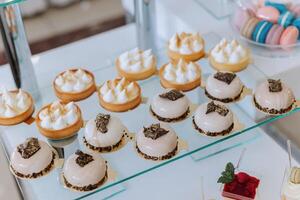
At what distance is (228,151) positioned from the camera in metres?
1.27

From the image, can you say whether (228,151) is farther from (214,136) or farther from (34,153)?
(34,153)

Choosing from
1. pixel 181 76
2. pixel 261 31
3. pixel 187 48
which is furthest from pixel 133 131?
pixel 261 31

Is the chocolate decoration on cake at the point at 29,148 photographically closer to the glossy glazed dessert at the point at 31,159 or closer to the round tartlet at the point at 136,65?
the glossy glazed dessert at the point at 31,159

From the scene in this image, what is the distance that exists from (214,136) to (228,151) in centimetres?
17

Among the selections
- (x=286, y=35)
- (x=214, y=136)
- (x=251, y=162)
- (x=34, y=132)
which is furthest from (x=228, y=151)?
(x=34, y=132)

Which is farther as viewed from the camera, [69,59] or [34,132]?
[69,59]

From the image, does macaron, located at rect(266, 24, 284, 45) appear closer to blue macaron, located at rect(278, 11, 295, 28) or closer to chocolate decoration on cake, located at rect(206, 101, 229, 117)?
blue macaron, located at rect(278, 11, 295, 28)

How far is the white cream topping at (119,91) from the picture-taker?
119 cm

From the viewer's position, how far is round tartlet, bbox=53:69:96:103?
1225mm

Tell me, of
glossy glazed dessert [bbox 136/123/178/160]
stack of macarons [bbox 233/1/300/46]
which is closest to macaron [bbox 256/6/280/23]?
stack of macarons [bbox 233/1/300/46]

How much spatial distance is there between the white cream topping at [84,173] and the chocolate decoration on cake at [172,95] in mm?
217

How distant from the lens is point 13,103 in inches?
46.7

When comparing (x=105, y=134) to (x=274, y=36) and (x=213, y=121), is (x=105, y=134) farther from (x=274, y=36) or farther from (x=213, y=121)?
(x=274, y=36)

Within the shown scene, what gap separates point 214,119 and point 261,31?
16.0 inches
